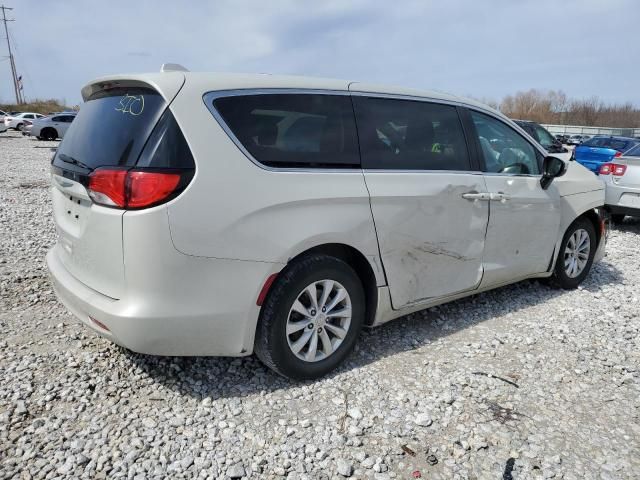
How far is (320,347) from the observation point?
3076mm

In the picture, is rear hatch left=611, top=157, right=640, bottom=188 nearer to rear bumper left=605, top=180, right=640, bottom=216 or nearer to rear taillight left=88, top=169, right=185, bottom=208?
rear bumper left=605, top=180, right=640, bottom=216

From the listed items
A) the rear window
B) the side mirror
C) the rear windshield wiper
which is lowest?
the rear window

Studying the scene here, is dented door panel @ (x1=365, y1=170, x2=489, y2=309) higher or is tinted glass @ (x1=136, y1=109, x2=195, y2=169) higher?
tinted glass @ (x1=136, y1=109, x2=195, y2=169)

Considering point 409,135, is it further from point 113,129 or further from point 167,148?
point 113,129

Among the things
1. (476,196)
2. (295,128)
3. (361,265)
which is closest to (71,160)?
(295,128)

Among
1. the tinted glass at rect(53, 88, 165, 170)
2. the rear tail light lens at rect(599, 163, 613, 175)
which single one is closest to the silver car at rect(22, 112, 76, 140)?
the rear tail light lens at rect(599, 163, 613, 175)

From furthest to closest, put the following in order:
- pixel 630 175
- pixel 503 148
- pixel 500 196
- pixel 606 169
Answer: pixel 606 169
pixel 630 175
pixel 503 148
pixel 500 196

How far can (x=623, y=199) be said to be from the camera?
7727 millimetres

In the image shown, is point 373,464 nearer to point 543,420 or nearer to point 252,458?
point 252,458

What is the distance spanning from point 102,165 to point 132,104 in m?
0.38

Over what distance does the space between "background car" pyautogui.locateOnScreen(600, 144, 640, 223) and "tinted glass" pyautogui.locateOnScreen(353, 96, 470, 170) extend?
544 centimetres

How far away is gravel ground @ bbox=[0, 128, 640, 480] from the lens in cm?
236

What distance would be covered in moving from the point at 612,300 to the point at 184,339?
4170 mm

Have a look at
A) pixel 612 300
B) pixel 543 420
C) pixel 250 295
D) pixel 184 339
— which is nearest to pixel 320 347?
pixel 250 295
